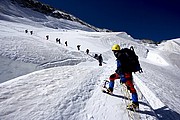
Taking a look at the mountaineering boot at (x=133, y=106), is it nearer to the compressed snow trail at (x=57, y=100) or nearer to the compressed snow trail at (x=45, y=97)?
the compressed snow trail at (x=57, y=100)

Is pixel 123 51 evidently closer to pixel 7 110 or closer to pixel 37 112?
pixel 37 112

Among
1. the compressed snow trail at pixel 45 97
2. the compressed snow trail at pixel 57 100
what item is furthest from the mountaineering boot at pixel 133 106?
the compressed snow trail at pixel 45 97

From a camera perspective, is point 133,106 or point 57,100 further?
point 133,106

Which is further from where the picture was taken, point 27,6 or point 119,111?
point 27,6

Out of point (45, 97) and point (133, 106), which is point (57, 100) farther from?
point (133, 106)

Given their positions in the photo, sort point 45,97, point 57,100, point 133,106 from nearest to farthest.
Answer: point 57,100, point 45,97, point 133,106

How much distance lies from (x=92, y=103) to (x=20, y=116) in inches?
102

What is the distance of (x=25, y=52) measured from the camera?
21.7 m

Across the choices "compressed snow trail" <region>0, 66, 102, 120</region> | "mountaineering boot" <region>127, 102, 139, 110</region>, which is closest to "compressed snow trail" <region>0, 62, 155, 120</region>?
"compressed snow trail" <region>0, 66, 102, 120</region>

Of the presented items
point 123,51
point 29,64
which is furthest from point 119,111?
point 29,64

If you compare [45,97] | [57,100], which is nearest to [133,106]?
[57,100]

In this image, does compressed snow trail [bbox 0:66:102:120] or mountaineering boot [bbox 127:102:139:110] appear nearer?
compressed snow trail [bbox 0:66:102:120]

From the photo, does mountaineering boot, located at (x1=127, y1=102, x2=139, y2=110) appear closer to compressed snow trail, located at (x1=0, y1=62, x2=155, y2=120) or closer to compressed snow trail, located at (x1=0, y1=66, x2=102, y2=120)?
compressed snow trail, located at (x1=0, y1=62, x2=155, y2=120)

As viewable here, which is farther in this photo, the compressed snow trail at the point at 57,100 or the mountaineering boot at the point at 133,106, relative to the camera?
the mountaineering boot at the point at 133,106
